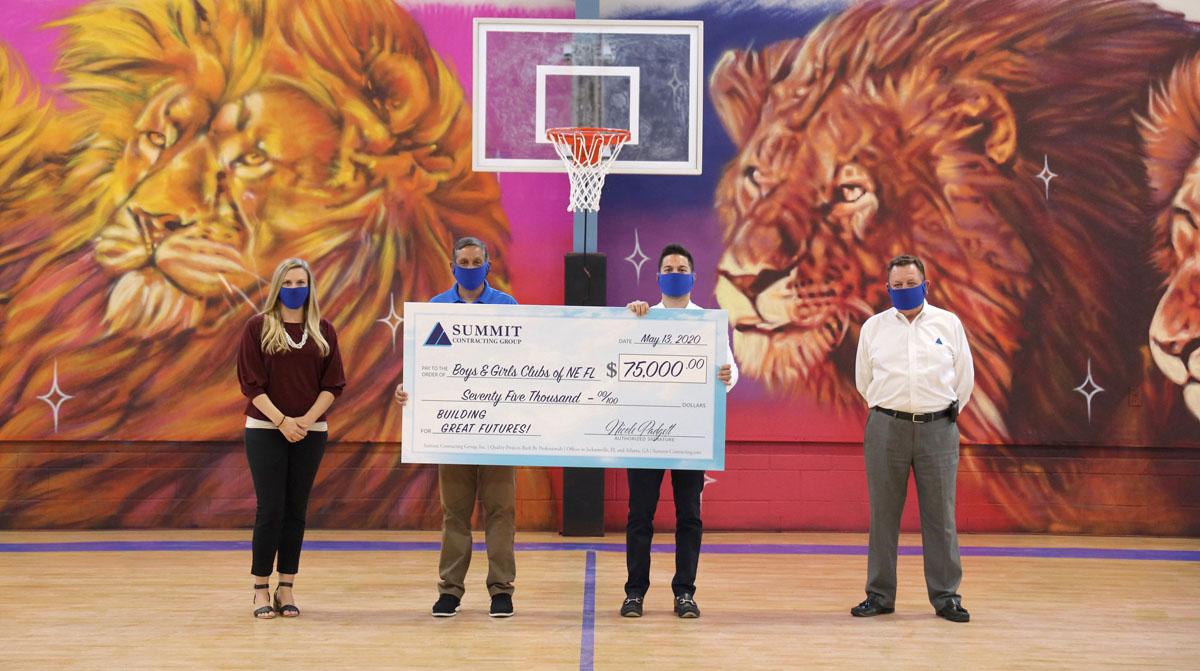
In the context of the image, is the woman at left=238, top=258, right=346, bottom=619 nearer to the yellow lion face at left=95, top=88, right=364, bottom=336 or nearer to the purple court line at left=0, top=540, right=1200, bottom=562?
the purple court line at left=0, top=540, right=1200, bottom=562

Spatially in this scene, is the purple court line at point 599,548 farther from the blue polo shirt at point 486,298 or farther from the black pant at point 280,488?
the blue polo shirt at point 486,298

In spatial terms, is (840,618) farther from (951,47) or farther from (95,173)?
(95,173)

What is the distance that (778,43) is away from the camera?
7125 mm

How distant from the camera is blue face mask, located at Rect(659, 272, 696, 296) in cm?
475

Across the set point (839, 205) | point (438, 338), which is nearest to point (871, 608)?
point (438, 338)

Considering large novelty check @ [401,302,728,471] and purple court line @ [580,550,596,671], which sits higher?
large novelty check @ [401,302,728,471]

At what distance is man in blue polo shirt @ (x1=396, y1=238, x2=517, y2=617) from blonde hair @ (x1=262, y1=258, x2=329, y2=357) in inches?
18.9

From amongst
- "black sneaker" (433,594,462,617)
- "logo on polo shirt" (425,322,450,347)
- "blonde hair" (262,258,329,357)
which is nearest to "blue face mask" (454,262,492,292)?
"logo on polo shirt" (425,322,450,347)

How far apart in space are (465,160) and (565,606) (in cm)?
348

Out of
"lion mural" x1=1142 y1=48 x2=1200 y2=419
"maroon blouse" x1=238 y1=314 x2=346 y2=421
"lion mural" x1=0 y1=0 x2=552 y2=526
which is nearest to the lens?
"maroon blouse" x1=238 y1=314 x2=346 y2=421

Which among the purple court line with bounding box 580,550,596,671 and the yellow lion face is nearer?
the purple court line with bounding box 580,550,596,671

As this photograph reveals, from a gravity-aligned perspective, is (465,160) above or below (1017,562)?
above

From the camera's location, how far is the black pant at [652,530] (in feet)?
15.4

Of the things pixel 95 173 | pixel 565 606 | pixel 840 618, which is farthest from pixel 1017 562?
pixel 95 173
